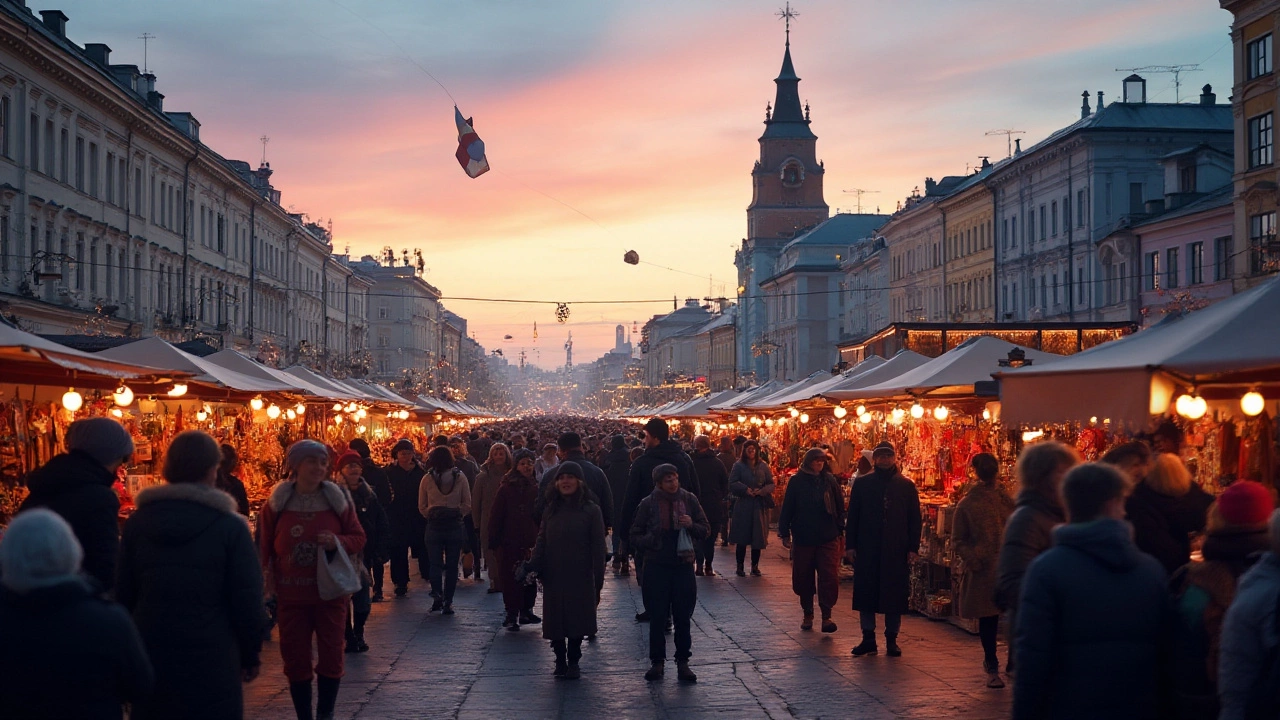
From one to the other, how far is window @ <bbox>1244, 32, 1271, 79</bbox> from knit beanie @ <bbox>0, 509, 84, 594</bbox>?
1516 inches

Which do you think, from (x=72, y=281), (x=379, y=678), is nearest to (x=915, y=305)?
(x=72, y=281)

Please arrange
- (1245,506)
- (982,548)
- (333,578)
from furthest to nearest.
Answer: (982,548), (333,578), (1245,506)

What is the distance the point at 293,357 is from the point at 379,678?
6168 centimetres

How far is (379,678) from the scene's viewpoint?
12188mm

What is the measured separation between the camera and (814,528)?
14711 mm

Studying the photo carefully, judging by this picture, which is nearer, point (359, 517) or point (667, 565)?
point (667, 565)

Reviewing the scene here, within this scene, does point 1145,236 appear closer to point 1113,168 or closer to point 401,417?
point 1113,168

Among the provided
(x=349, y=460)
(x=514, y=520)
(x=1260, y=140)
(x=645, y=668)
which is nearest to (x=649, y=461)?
(x=514, y=520)

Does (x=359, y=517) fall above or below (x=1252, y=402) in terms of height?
below

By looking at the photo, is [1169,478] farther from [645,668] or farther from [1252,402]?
[645,668]

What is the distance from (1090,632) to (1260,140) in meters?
37.5

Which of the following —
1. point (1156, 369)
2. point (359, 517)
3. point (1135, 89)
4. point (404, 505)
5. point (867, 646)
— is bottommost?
point (867, 646)

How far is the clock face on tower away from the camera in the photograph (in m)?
128

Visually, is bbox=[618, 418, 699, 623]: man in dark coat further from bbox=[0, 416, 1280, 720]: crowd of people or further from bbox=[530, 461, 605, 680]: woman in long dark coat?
bbox=[530, 461, 605, 680]: woman in long dark coat
